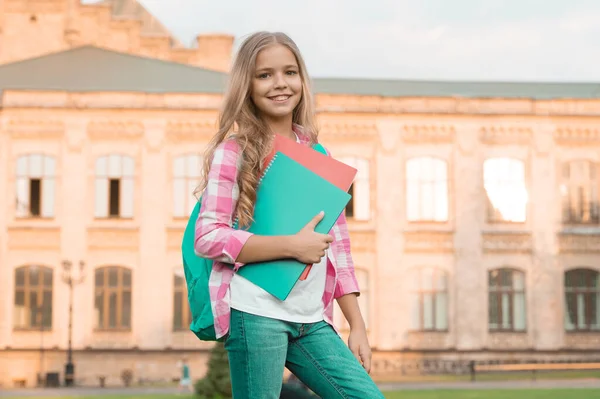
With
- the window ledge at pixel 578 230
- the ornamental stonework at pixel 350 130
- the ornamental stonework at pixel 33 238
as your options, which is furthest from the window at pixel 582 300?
the ornamental stonework at pixel 33 238

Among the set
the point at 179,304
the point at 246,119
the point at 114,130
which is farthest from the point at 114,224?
the point at 246,119

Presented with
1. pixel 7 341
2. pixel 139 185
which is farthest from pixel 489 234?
pixel 7 341

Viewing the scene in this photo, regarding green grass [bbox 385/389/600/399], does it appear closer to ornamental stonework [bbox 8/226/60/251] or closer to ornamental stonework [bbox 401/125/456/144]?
ornamental stonework [bbox 401/125/456/144]

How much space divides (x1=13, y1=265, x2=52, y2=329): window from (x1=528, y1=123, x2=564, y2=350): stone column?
15.3 meters

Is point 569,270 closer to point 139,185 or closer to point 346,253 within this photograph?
point 139,185

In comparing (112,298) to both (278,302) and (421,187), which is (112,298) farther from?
(278,302)

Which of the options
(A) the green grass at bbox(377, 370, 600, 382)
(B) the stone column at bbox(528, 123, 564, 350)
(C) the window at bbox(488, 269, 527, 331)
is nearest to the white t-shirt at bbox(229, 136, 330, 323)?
(A) the green grass at bbox(377, 370, 600, 382)

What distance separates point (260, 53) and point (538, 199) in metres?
29.9

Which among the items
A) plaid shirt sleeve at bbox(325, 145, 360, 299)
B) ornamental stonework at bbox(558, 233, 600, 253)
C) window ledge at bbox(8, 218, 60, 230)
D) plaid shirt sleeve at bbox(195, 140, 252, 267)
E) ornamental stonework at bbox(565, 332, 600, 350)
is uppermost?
window ledge at bbox(8, 218, 60, 230)

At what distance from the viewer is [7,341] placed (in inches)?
1192

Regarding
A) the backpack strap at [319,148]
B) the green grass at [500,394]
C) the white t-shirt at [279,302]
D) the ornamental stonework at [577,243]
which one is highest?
the ornamental stonework at [577,243]

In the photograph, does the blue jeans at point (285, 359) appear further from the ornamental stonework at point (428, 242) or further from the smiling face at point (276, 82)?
the ornamental stonework at point (428, 242)

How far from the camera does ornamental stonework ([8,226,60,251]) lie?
31047mm

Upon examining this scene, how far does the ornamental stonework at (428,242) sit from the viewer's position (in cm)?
3186
